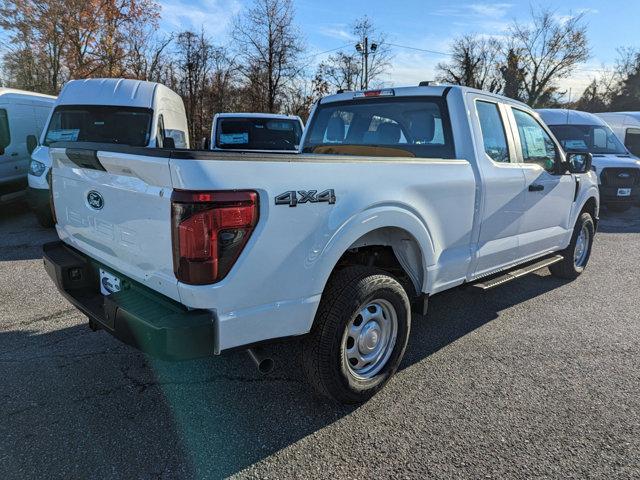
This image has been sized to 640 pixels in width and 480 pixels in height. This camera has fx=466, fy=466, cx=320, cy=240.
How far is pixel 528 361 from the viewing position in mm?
3594

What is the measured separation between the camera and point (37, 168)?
727cm

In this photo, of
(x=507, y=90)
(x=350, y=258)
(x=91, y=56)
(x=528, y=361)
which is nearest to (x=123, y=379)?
(x=350, y=258)

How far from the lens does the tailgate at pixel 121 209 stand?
2.19 m

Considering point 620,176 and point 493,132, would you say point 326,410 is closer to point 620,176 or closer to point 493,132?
point 493,132

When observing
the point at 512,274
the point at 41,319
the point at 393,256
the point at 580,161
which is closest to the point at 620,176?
the point at 580,161

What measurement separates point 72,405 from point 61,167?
1514 mm

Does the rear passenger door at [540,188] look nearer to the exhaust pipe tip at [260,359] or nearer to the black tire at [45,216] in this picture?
the exhaust pipe tip at [260,359]

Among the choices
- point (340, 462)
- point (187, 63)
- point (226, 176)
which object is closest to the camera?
point (226, 176)

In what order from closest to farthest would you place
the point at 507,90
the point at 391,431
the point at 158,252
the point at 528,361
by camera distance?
the point at 158,252, the point at 391,431, the point at 528,361, the point at 507,90

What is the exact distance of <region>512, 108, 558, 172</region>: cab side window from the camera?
435 cm

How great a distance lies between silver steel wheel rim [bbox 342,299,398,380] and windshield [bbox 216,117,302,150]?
731 cm

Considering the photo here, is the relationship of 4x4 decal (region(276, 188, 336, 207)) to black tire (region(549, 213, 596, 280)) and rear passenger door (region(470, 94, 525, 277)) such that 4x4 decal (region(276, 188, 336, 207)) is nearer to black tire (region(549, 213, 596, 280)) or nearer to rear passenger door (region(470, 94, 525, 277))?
rear passenger door (region(470, 94, 525, 277))

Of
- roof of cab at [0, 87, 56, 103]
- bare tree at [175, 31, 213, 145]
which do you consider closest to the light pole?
bare tree at [175, 31, 213, 145]

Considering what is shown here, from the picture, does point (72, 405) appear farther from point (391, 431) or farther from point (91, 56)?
point (91, 56)
